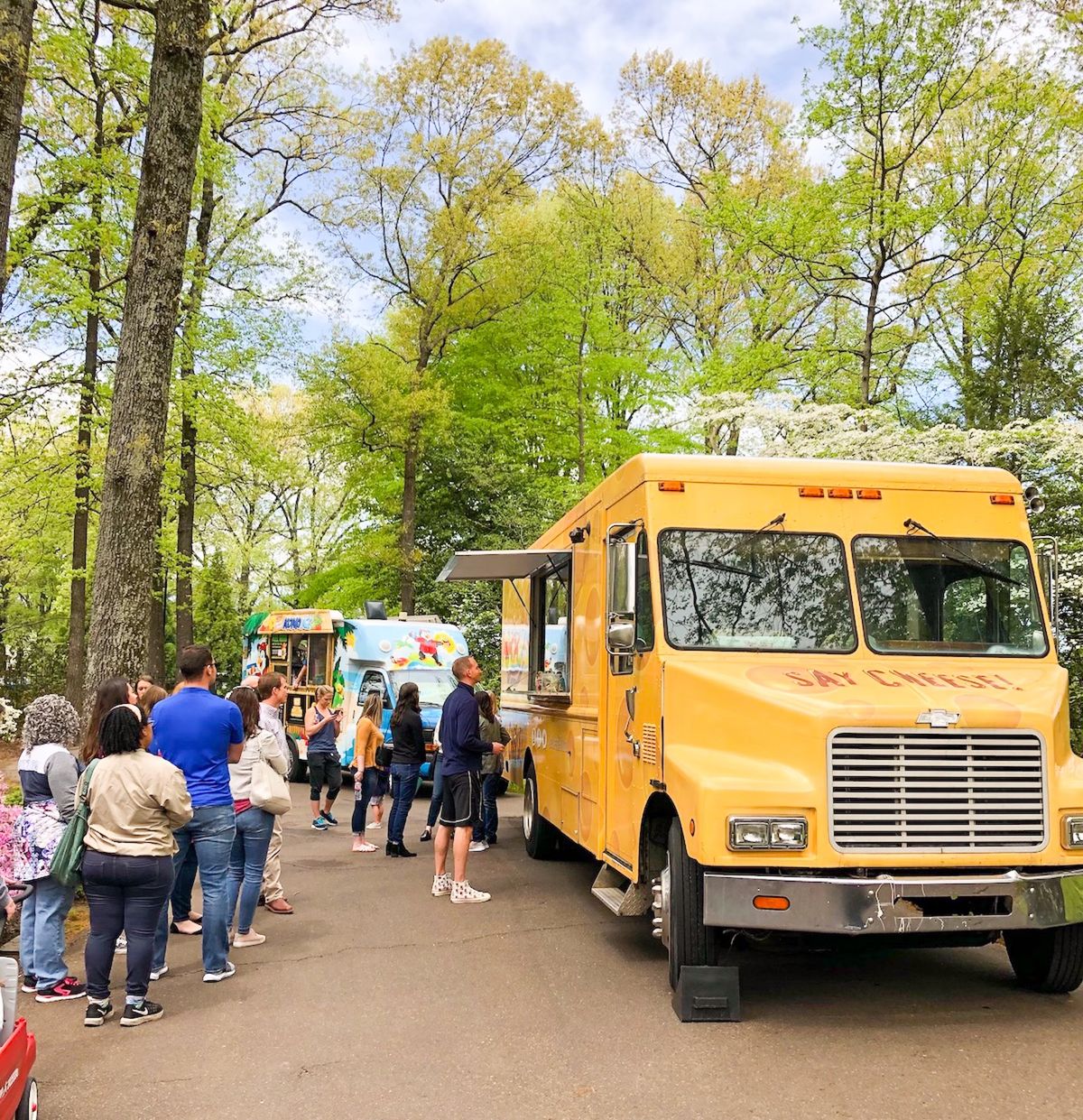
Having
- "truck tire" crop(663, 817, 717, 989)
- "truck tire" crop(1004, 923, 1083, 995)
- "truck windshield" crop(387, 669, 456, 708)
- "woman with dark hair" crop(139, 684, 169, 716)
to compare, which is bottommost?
"truck tire" crop(1004, 923, 1083, 995)

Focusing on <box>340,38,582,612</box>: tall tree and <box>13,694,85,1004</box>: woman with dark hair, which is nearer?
<box>13,694,85,1004</box>: woman with dark hair

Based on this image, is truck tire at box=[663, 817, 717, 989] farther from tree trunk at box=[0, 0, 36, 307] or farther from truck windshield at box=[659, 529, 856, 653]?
tree trunk at box=[0, 0, 36, 307]

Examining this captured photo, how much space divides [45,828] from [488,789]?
6.88 metres

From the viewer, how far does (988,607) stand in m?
6.66

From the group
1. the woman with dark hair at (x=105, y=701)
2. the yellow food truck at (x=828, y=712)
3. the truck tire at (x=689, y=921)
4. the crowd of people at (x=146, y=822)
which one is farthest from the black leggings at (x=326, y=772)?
the truck tire at (x=689, y=921)

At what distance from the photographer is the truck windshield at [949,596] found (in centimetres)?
654

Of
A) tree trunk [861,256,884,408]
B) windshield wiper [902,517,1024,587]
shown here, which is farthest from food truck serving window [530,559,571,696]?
tree trunk [861,256,884,408]

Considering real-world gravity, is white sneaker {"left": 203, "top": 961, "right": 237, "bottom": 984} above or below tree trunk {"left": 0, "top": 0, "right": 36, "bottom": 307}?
below

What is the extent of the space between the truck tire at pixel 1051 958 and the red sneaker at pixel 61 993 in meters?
5.25

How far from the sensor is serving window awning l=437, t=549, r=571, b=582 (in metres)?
9.93

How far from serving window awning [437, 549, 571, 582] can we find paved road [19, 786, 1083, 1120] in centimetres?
340

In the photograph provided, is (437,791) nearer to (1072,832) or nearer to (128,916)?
(128,916)

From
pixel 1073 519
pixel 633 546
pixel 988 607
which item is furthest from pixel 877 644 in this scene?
pixel 1073 519

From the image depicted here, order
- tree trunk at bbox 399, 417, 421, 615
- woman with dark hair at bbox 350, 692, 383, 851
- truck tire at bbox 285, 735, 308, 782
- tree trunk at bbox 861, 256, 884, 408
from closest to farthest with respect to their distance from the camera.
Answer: woman with dark hair at bbox 350, 692, 383, 851
tree trunk at bbox 861, 256, 884, 408
truck tire at bbox 285, 735, 308, 782
tree trunk at bbox 399, 417, 421, 615
